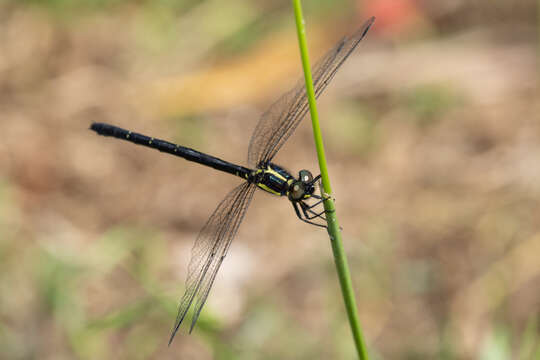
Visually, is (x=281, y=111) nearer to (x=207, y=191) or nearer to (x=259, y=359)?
(x=259, y=359)

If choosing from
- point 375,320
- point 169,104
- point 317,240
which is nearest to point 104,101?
point 169,104

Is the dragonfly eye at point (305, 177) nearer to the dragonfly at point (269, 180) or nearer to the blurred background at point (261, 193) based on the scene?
the dragonfly at point (269, 180)

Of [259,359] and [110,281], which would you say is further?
[110,281]

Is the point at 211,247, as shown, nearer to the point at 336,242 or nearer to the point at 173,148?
the point at 173,148

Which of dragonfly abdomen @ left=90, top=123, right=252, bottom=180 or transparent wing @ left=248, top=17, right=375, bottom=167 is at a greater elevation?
transparent wing @ left=248, top=17, right=375, bottom=167

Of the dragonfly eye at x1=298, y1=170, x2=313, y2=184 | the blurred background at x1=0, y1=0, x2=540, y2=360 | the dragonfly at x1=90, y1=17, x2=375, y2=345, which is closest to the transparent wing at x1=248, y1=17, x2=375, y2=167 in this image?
the dragonfly at x1=90, y1=17, x2=375, y2=345

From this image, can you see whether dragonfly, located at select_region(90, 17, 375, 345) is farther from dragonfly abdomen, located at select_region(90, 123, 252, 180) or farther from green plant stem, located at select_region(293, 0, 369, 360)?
green plant stem, located at select_region(293, 0, 369, 360)
